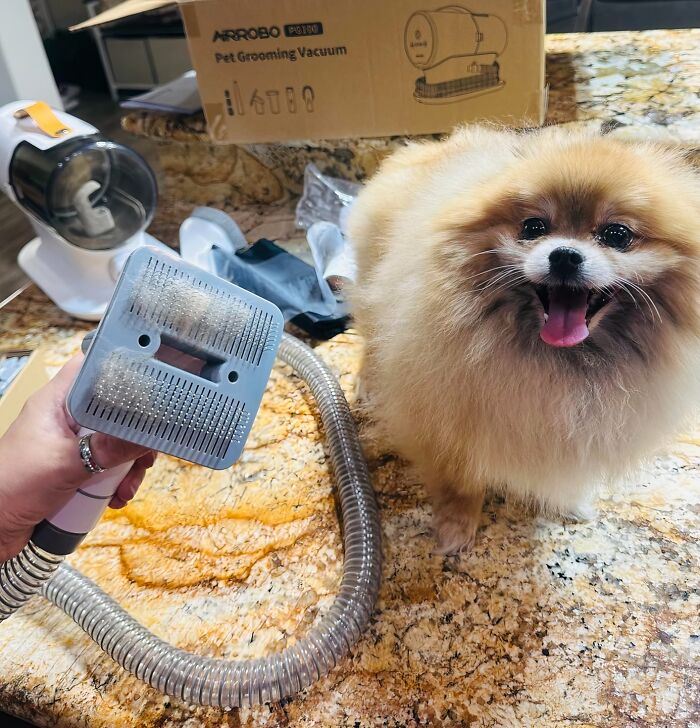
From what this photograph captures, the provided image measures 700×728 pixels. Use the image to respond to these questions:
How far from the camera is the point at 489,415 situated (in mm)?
A: 797

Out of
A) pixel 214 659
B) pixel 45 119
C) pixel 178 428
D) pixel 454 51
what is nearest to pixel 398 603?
pixel 214 659

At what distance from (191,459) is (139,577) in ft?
1.39

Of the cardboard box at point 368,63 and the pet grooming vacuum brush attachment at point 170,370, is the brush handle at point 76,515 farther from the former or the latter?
the cardboard box at point 368,63

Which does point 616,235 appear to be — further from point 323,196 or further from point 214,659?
point 323,196

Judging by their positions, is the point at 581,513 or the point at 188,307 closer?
the point at 188,307

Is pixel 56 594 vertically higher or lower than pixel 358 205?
lower

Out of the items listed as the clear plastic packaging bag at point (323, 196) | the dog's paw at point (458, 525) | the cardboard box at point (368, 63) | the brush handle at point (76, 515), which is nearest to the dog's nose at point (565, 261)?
the dog's paw at point (458, 525)

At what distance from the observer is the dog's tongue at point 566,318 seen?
27.4 inches

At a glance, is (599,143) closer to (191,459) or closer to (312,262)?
(191,459)

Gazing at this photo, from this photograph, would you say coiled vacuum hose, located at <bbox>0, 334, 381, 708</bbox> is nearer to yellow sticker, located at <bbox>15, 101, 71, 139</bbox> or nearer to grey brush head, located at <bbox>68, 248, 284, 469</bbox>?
grey brush head, located at <bbox>68, 248, 284, 469</bbox>

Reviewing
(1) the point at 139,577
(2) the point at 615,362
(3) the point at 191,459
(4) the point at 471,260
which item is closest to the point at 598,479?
(2) the point at 615,362

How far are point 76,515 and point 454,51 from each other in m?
1.13

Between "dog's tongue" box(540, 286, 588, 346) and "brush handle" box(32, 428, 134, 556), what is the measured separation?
52 cm

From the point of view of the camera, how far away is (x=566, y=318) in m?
0.70
